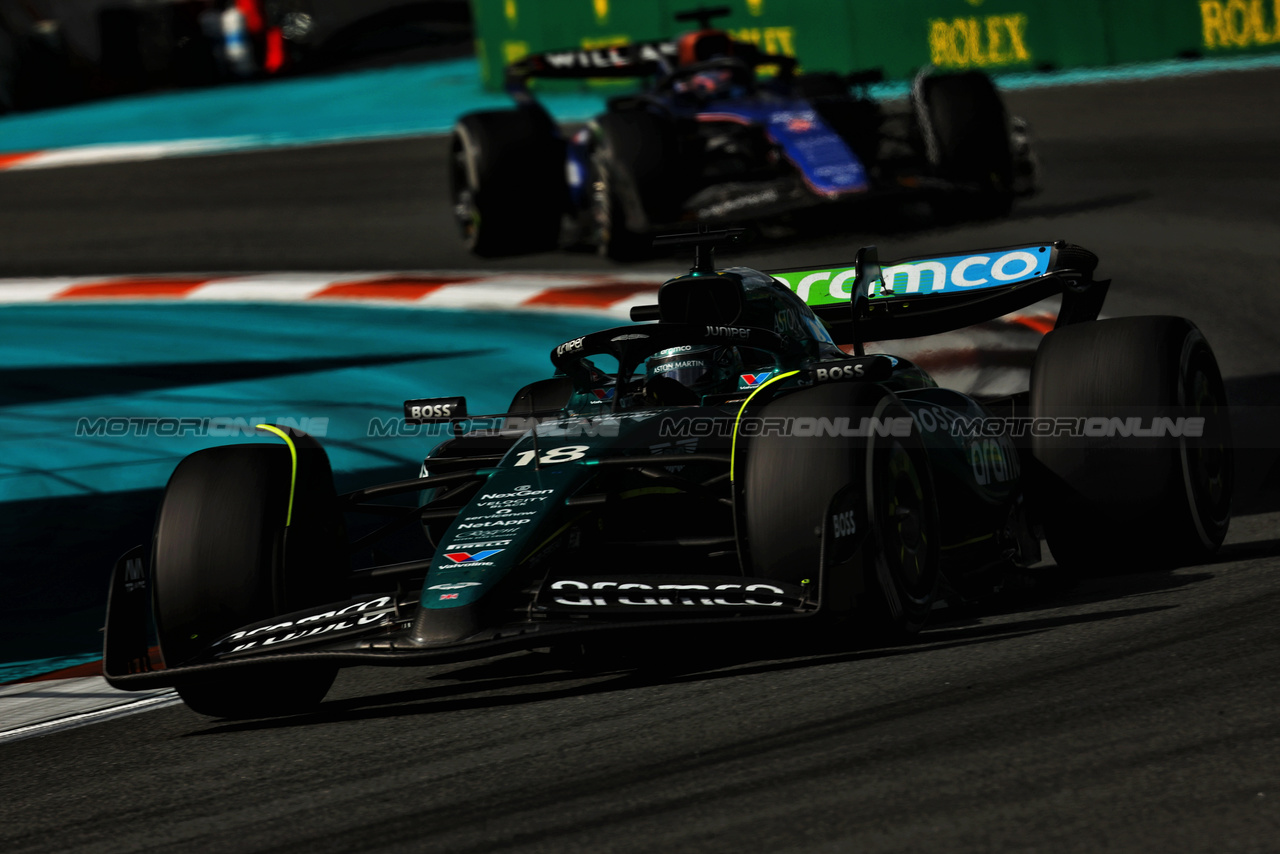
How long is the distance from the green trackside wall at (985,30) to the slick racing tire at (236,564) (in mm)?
15017

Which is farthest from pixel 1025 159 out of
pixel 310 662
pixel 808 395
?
pixel 310 662

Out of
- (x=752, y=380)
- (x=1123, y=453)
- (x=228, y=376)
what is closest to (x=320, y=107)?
(x=228, y=376)

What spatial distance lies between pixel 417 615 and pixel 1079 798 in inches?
75.1

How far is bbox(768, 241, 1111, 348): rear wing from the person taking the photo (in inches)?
277

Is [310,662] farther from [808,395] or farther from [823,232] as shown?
[823,232]

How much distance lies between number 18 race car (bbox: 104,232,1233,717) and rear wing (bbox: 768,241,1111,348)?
0.09 meters

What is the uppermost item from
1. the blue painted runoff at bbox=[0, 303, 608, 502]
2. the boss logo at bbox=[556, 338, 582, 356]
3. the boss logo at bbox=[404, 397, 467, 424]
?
the boss logo at bbox=[556, 338, 582, 356]

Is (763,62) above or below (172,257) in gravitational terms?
above

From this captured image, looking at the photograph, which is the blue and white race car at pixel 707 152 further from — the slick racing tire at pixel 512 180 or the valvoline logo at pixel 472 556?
the valvoline logo at pixel 472 556

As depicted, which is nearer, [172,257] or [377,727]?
[377,727]

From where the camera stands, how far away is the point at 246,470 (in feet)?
17.8

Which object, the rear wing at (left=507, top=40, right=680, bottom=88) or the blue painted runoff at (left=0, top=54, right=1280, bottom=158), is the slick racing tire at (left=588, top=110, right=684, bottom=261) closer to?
the rear wing at (left=507, top=40, right=680, bottom=88)

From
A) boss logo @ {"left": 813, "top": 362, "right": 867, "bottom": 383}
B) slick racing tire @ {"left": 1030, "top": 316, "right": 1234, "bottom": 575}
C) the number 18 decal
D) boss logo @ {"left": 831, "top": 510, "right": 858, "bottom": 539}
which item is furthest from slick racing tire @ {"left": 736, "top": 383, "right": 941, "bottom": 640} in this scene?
slick racing tire @ {"left": 1030, "top": 316, "right": 1234, "bottom": 575}

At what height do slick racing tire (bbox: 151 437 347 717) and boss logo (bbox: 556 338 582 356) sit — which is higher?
boss logo (bbox: 556 338 582 356)
